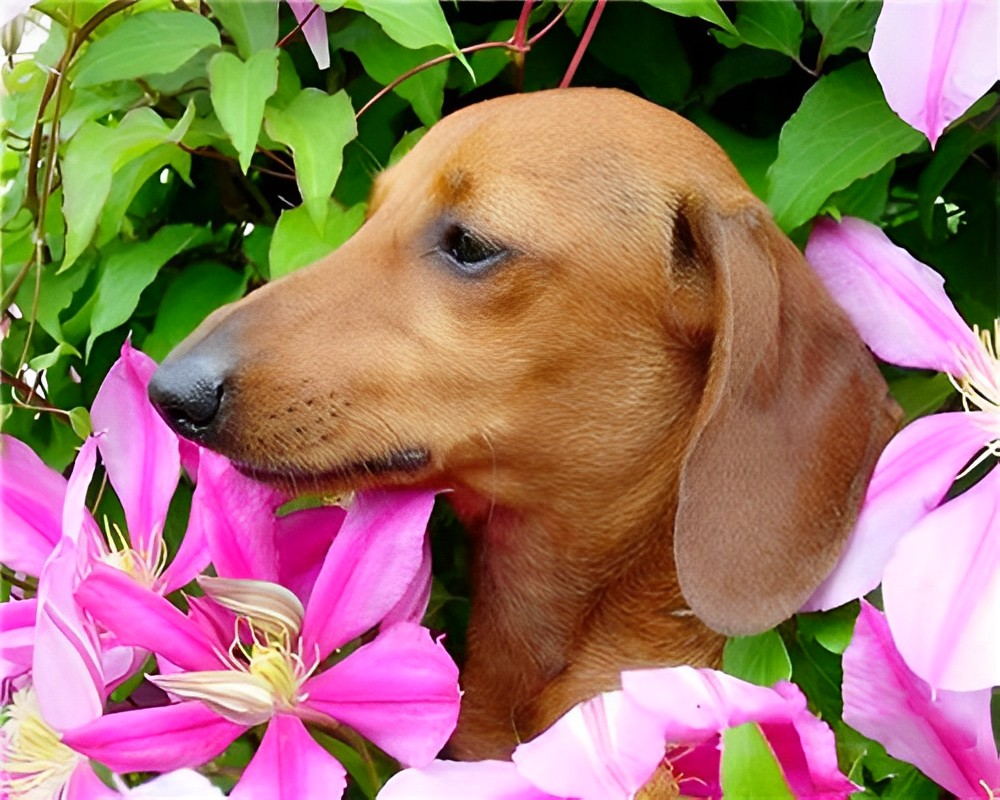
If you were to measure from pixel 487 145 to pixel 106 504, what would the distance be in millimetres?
340

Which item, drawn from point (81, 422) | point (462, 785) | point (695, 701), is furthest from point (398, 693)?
point (81, 422)

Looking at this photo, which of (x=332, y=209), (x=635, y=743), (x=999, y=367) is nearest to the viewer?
(x=635, y=743)

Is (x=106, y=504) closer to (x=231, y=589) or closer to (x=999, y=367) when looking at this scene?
(x=231, y=589)

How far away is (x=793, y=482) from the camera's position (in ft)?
2.16

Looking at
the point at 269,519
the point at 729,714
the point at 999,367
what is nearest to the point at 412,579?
the point at 269,519

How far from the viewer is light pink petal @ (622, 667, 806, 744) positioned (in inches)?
21.2

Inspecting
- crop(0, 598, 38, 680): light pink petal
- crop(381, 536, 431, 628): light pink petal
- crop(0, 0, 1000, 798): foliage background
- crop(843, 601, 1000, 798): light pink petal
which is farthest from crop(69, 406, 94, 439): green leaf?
crop(843, 601, 1000, 798): light pink petal

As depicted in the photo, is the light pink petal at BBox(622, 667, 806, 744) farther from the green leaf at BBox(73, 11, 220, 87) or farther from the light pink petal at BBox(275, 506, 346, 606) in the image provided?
the green leaf at BBox(73, 11, 220, 87)

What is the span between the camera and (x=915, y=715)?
59 centimetres

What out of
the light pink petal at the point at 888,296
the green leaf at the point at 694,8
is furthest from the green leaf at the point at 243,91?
the light pink petal at the point at 888,296

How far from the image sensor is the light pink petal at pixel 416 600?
2.18 feet

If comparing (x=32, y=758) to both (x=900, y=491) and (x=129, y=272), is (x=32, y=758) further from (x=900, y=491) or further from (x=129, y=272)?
(x=900, y=491)

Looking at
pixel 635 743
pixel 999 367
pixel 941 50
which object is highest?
pixel 941 50

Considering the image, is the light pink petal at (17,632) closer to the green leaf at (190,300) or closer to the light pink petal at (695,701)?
the green leaf at (190,300)
